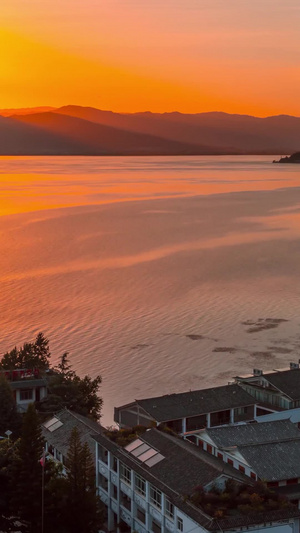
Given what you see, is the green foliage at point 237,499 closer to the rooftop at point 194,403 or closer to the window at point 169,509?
the window at point 169,509

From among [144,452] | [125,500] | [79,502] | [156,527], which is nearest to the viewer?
[79,502]

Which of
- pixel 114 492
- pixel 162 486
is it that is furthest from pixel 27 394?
pixel 162 486

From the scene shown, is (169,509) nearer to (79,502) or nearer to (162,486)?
(162,486)

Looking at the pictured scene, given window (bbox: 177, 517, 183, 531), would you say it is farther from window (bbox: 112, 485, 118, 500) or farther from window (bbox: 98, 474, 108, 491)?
window (bbox: 98, 474, 108, 491)

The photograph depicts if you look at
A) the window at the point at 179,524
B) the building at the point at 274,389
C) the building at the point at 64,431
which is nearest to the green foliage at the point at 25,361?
the building at the point at 64,431

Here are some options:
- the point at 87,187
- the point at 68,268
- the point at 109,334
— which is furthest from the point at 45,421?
the point at 87,187
